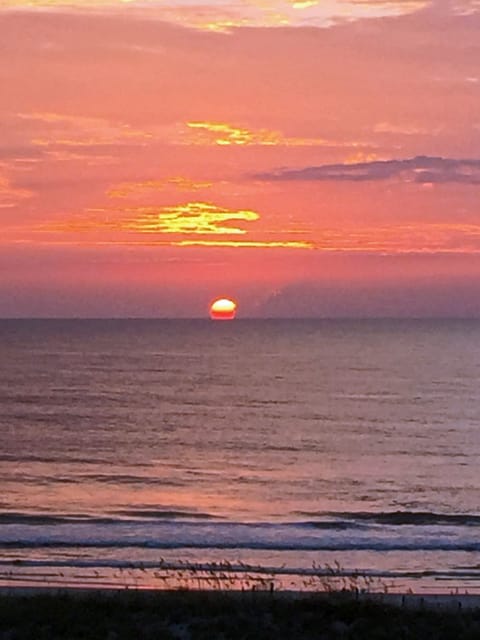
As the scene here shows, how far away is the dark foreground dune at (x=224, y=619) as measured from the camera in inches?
460

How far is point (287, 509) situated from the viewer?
110ft

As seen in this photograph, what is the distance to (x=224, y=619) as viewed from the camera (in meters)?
12.1

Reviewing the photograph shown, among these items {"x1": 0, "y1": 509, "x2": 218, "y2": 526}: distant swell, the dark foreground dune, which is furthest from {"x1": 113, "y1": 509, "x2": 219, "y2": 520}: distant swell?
the dark foreground dune

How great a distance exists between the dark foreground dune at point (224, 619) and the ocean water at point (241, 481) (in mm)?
5657

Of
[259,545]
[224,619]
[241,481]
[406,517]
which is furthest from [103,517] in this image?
[224,619]

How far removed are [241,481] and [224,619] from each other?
27.9 m

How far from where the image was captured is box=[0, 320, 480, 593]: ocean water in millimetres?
24594

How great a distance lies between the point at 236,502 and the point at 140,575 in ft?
42.6

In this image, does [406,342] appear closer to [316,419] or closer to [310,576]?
[316,419]

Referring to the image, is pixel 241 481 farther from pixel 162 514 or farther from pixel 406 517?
pixel 406 517

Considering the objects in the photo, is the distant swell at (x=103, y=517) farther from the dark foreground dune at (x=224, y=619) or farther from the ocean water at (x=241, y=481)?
the dark foreground dune at (x=224, y=619)

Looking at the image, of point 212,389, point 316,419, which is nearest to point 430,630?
point 316,419

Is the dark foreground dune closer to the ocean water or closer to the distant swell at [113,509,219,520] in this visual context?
the ocean water

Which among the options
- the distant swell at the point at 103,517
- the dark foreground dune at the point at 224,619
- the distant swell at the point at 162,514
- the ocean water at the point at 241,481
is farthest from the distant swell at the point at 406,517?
the dark foreground dune at the point at 224,619
